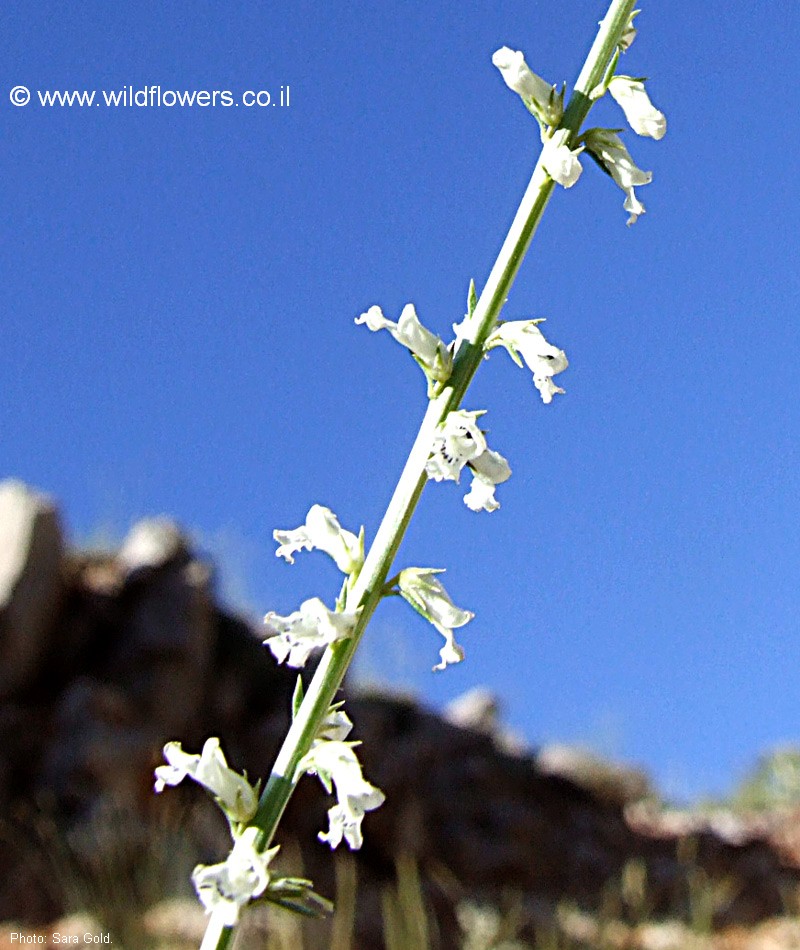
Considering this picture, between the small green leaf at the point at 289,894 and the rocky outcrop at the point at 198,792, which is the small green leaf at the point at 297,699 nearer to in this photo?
the small green leaf at the point at 289,894

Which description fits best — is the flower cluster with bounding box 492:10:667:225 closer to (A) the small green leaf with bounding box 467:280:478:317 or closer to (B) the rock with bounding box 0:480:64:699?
(A) the small green leaf with bounding box 467:280:478:317

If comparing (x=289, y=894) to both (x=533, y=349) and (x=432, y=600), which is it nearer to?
(x=432, y=600)

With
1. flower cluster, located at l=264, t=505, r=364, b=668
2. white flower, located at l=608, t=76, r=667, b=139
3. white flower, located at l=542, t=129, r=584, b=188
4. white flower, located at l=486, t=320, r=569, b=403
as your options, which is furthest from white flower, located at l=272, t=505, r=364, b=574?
white flower, located at l=608, t=76, r=667, b=139

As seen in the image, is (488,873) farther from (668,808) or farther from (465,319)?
(465,319)

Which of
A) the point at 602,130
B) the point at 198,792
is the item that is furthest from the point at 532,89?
the point at 198,792

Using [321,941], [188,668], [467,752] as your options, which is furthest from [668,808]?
[321,941]

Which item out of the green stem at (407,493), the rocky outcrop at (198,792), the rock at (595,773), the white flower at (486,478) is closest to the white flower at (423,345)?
the green stem at (407,493)

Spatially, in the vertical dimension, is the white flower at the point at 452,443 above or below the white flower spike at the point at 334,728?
above
